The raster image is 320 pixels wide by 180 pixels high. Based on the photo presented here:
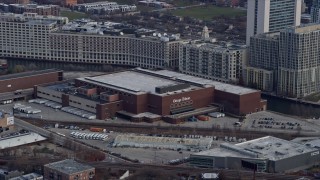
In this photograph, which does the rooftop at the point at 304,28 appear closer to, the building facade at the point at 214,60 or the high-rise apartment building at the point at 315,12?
the building facade at the point at 214,60

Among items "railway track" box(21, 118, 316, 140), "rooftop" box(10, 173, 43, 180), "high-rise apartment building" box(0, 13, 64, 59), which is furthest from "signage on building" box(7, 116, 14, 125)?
"high-rise apartment building" box(0, 13, 64, 59)

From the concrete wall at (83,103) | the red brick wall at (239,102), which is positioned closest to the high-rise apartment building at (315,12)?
the red brick wall at (239,102)

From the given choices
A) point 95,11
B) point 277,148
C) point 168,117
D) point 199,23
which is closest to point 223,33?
point 199,23

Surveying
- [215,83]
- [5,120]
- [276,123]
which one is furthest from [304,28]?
[5,120]

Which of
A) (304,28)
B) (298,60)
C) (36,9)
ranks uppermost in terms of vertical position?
(304,28)

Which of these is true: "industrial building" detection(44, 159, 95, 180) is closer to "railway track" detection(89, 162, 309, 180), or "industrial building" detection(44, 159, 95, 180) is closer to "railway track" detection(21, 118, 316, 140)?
"railway track" detection(89, 162, 309, 180)

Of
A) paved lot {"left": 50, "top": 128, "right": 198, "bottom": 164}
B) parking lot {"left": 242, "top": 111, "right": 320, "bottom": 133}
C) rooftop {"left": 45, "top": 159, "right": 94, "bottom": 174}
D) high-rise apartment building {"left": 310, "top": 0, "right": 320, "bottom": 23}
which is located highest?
high-rise apartment building {"left": 310, "top": 0, "right": 320, "bottom": 23}

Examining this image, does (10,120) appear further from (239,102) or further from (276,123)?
(276,123)
